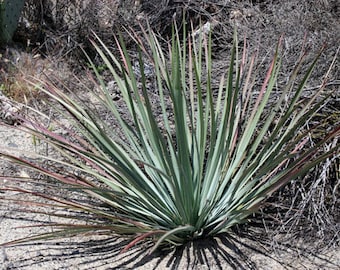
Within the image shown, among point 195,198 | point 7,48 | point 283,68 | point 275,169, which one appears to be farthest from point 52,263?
point 7,48

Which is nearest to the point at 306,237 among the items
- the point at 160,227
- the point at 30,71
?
the point at 160,227

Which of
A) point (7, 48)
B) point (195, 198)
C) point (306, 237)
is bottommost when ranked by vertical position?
point (306, 237)

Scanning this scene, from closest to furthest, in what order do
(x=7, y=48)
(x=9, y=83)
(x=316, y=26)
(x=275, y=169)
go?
1. (x=275, y=169)
2. (x=316, y=26)
3. (x=9, y=83)
4. (x=7, y=48)

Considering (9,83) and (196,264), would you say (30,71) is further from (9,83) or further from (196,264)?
(196,264)

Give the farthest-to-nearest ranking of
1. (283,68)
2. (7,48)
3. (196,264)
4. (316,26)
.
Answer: (7,48)
(316,26)
(283,68)
(196,264)

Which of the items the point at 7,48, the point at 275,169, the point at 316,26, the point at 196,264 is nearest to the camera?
the point at 196,264

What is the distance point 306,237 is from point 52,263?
4.31 ft

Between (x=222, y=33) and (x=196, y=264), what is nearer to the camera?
(x=196, y=264)

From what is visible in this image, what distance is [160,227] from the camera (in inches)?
111

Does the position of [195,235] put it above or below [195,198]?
below

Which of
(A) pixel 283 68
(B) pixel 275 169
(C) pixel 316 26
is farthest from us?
(C) pixel 316 26

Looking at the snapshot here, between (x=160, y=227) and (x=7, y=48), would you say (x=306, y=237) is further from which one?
(x=7, y=48)

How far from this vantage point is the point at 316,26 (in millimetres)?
4266

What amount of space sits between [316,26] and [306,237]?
2022 millimetres
